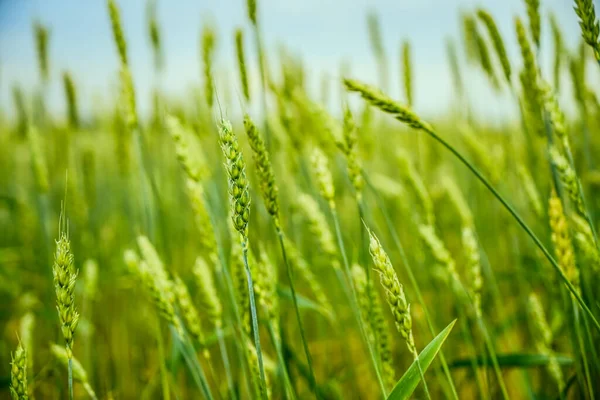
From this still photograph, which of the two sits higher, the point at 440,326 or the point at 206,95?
the point at 206,95

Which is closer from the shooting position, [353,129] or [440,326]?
[353,129]

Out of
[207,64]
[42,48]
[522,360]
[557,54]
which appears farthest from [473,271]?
[42,48]

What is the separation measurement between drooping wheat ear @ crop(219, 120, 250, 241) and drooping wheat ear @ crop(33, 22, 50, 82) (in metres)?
1.46

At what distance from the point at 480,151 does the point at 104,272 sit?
1.78 metres

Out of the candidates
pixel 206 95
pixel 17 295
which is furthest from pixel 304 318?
pixel 17 295

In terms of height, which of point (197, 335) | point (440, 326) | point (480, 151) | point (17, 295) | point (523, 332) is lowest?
point (523, 332)

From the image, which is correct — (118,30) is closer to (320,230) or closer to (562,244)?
(320,230)

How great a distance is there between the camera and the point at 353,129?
2.66 feet

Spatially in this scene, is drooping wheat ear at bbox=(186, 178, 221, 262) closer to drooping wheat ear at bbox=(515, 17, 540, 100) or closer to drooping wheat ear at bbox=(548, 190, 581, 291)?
drooping wheat ear at bbox=(548, 190, 581, 291)

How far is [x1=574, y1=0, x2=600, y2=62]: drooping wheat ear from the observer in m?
0.67

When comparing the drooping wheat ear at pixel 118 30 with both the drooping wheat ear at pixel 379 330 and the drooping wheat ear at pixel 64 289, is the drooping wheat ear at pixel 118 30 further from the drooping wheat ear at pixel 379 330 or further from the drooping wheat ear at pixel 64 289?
the drooping wheat ear at pixel 379 330

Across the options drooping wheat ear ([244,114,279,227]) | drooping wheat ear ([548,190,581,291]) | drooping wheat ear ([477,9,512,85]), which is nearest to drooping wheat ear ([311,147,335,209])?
drooping wheat ear ([244,114,279,227])

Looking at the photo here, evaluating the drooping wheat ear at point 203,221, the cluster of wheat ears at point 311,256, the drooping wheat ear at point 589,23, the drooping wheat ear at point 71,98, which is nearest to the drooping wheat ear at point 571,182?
the cluster of wheat ears at point 311,256

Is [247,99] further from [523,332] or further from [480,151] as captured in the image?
[523,332]
